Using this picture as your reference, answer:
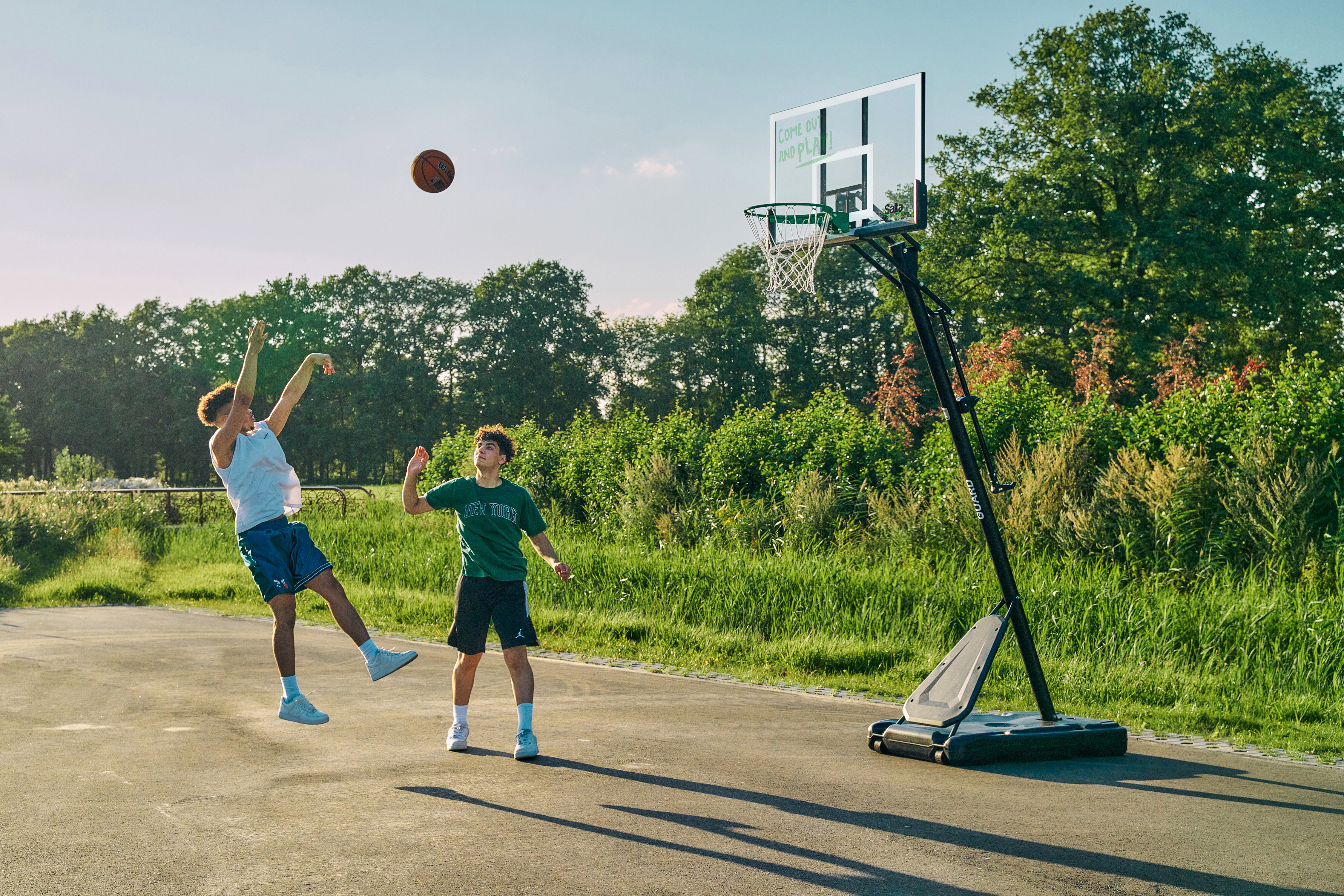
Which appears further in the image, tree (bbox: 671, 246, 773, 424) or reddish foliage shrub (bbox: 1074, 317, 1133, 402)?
tree (bbox: 671, 246, 773, 424)

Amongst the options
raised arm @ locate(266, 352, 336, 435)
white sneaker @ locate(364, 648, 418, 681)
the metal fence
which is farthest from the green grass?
the metal fence

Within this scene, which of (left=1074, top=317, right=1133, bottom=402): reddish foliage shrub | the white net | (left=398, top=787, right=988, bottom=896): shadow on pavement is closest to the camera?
(left=398, top=787, right=988, bottom=896): shadow on pavement

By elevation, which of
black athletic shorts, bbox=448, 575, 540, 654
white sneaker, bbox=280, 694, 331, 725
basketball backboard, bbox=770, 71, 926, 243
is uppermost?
basketball backboard, bbox=770, 71, 926, 243

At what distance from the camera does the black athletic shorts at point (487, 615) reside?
21.6 feet

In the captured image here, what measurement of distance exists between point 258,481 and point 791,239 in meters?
4.61

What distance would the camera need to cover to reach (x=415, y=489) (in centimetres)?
662

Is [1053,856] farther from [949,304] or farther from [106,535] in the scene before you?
[949,304]

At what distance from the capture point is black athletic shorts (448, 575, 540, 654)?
6.58 m

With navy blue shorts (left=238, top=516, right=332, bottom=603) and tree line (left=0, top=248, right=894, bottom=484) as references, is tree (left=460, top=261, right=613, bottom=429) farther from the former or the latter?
navy blue shorts (left=238, top=516, right=332, bottom=603)

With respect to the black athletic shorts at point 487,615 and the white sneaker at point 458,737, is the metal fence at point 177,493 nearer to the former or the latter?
the white sneaker at point 458,737

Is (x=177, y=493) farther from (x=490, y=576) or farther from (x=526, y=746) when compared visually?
(x=526, y=746)

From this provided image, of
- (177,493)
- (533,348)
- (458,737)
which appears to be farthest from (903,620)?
(533,348)

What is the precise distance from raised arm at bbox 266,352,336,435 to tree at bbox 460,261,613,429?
56.6m

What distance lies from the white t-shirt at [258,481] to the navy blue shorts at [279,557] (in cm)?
8
